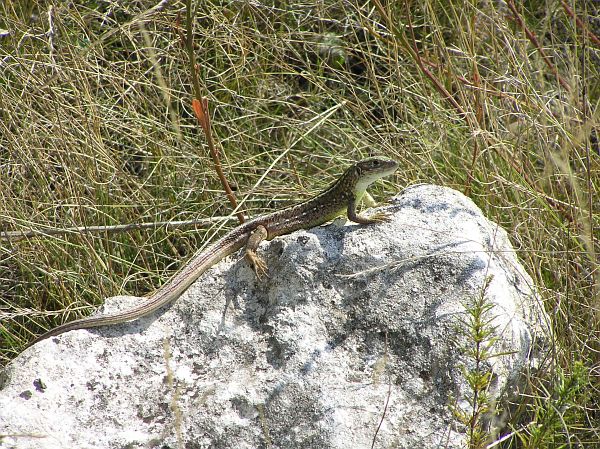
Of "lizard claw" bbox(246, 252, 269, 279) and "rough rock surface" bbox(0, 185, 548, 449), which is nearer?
"rough rock surface" bbox(0, 185, 548, 449)

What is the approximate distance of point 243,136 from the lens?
203 inches

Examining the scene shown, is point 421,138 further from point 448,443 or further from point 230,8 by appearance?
point 448,443

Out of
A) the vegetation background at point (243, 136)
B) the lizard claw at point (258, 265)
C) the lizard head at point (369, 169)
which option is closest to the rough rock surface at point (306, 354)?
the lizard claw at point (258, 265)

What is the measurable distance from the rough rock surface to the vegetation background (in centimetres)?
74

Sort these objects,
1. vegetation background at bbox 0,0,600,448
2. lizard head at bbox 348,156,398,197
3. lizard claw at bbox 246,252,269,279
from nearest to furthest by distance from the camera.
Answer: lizard claw at bbox 246,252,269,279, lizard head at bbox 348,156,398,197, vegetation background at bbox 0,0,600,448

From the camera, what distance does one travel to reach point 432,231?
10.3ft

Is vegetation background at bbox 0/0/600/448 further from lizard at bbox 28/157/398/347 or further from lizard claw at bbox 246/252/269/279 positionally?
lizard claw at bbox 246/252/269/279

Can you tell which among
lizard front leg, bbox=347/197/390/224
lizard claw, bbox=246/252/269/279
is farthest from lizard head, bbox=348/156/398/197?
lizard claw, bbox=246/252/269/279

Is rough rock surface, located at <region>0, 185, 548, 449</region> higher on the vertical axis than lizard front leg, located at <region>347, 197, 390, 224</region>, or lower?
lower

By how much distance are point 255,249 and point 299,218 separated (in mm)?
410

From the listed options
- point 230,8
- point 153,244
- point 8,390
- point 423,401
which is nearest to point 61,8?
point 230,8

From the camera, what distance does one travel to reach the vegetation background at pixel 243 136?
13.2ft

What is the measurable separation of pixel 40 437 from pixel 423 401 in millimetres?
1469

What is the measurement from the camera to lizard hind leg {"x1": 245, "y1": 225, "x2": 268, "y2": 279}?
3.24 metres
